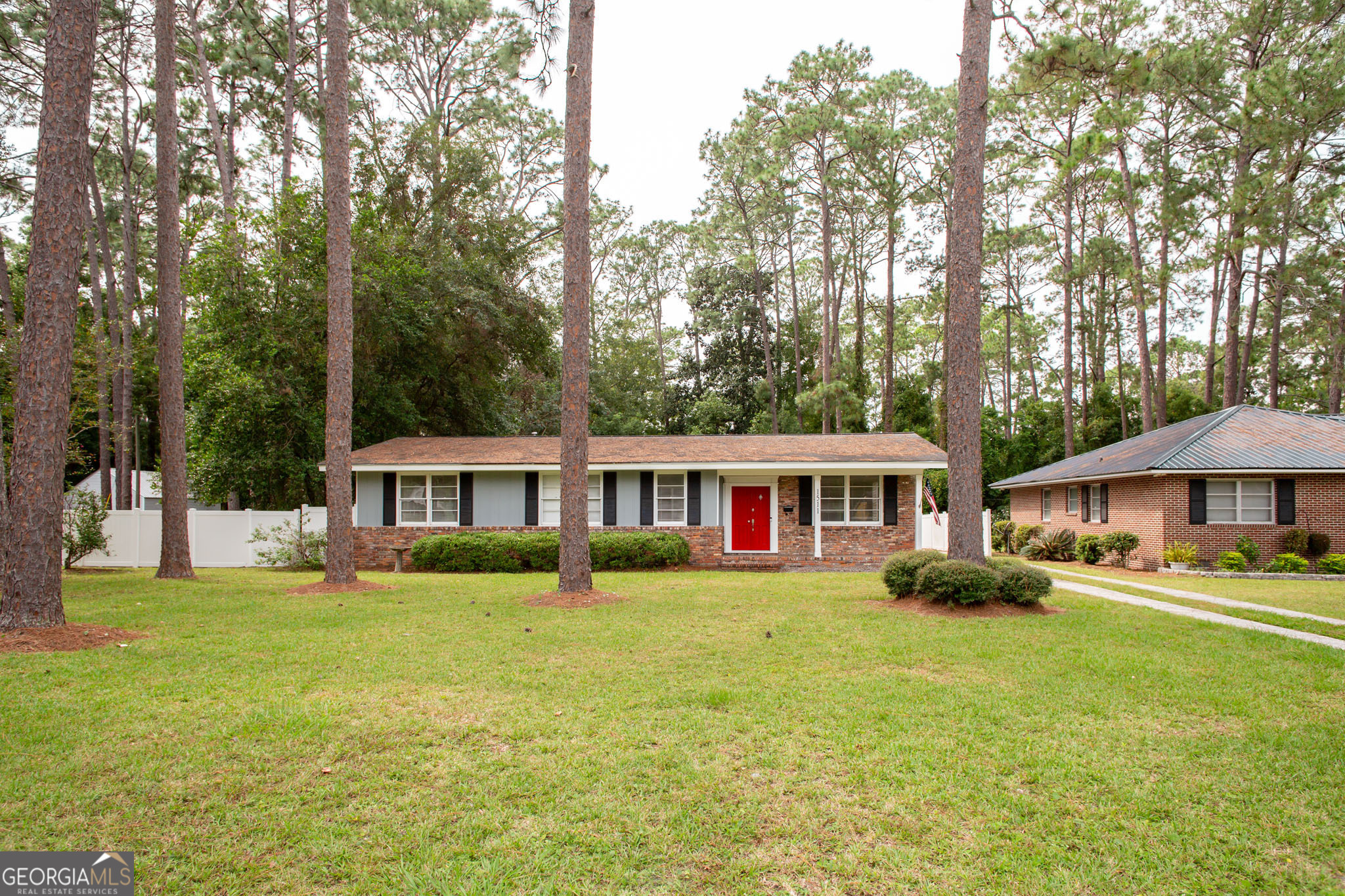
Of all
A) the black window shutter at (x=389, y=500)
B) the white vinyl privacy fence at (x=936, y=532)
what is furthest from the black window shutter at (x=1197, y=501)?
the black window shutter at (x=389, y=500)

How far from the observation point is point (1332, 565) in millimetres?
14891

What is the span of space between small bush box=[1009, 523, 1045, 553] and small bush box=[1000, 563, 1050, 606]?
1269 centimetres

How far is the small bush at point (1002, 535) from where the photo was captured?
78.1 feet

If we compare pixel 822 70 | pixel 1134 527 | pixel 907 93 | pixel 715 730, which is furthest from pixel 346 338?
pixel 907 93

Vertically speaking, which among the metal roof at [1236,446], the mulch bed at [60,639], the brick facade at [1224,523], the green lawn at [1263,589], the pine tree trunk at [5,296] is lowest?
the green lawn at [1263,589]

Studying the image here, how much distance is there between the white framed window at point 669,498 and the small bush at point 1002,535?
1231 cm

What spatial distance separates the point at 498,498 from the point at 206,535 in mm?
6933

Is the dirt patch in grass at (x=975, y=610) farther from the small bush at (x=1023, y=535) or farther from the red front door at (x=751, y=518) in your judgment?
the small bush at (x=1023, y=535)

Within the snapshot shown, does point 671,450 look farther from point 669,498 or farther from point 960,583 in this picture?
point 960,583

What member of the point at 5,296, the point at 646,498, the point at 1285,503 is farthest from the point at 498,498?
the point at 1285,503

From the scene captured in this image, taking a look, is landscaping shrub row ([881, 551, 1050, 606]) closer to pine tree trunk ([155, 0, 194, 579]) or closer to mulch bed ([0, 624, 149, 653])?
mulch bed ([0, 624, 149, 653])

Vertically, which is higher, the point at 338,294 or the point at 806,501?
the point at 338,294

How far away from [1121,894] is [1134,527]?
56.4 ft

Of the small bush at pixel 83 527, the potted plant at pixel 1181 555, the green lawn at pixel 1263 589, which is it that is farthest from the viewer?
the potted plant at pixel 1181 555
